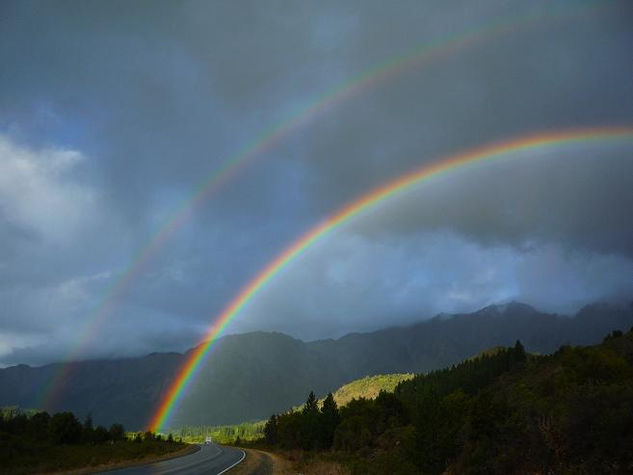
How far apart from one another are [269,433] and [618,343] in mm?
102219

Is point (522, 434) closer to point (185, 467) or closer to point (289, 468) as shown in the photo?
point (185, 467)

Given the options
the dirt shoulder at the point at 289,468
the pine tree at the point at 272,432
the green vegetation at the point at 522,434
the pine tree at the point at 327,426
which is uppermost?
the green vegetation at the point at 522,434

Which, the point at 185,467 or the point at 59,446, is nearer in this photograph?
the point at 185,467

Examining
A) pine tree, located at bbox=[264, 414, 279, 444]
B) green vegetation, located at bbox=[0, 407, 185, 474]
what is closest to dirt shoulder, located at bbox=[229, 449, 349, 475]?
green vegetation, located at bbox=[0, 407, 185, 474]

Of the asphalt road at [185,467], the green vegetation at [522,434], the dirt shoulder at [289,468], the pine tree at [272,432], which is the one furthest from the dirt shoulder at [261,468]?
the pine tree at [272,432]

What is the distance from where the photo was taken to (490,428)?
22469mm

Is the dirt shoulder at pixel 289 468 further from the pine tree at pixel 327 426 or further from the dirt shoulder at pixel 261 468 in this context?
the pine tree at pixel 327 426

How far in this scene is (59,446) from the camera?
187ft

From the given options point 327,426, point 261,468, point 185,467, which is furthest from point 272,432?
point 185,467

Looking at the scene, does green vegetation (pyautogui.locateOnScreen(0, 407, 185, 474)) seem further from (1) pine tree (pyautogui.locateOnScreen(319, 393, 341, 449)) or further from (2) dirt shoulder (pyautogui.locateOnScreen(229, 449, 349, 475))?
(1) pine tree (pyautogui.locateOnScreen(319, 393, 341, 449))

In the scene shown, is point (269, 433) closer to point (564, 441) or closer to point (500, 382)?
point (500, 382)

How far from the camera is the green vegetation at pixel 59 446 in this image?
115ft

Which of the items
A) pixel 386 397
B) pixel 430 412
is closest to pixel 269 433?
pixel 386 397

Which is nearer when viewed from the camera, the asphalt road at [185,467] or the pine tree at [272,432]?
the asphalt road at [185,467]
